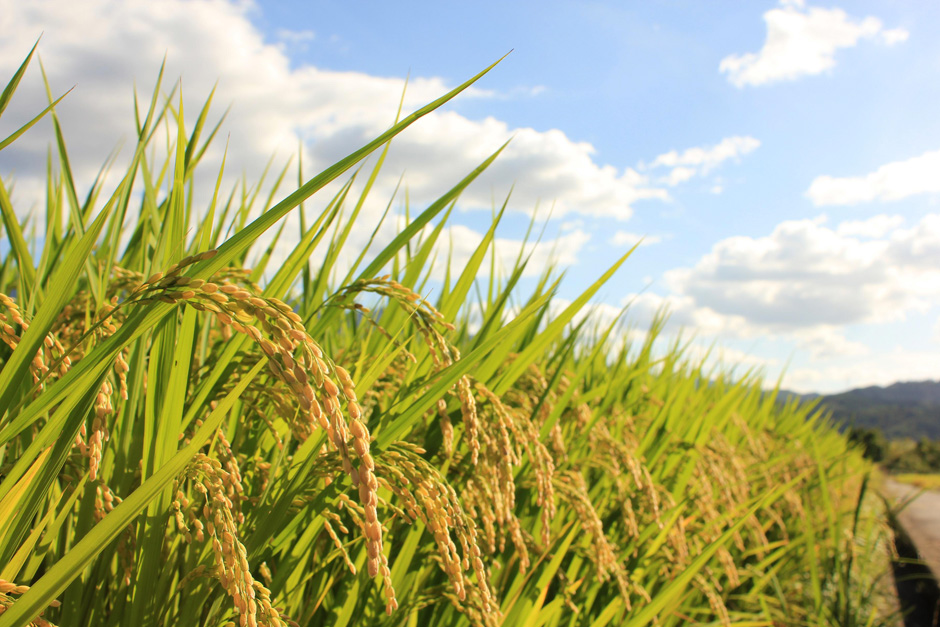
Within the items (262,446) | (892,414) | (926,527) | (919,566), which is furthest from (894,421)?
(262,446)

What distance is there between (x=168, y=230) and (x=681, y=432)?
282cm

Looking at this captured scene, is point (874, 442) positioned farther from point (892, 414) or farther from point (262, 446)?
point (892, 414)

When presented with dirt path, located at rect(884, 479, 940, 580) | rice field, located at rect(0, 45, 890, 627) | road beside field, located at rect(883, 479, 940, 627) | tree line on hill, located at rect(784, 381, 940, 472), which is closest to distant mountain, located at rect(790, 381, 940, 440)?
tree line on hill, located at rect(784, 381, 940, 472)

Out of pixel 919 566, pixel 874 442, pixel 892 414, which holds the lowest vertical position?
pixel 892 414

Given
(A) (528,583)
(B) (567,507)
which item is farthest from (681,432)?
(A) (528,583)

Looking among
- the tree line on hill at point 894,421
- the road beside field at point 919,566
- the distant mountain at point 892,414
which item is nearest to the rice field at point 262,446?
the road beside field at point 919,566

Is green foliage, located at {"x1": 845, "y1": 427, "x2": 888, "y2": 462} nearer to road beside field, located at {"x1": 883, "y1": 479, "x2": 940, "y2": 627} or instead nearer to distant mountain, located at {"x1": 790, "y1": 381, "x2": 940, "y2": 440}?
road beside field, located at {"x1": 883, "y1": 479, "x2": 940, "y2": 627}

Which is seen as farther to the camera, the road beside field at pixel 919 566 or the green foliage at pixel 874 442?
the green foliage at pixel 874 442

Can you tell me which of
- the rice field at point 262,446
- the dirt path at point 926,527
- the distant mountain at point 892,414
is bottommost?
the distant mountain at point 892,414

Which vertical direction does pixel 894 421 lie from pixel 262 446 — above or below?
below

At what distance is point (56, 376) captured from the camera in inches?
46.3

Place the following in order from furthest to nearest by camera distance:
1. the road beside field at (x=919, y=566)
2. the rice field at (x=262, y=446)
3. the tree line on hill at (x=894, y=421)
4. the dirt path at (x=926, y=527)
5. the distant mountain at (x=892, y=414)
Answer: the distant mountain at (x=892, y=414)
the tree line on hill at (x=894, y=421)
the dirt path at (x=926, y=527)
the road beside field at (x=919, y=566)
the rice field at (x=262, y=446)

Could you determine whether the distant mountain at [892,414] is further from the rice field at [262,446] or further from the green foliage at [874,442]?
the rice field at [262,446]

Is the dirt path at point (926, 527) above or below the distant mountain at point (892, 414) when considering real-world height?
above
